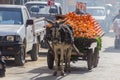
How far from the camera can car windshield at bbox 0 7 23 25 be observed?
58.5ft

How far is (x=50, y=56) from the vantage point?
1631 centimetres

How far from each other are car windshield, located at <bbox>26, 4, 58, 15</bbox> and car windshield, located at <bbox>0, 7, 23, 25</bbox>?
15.1ft

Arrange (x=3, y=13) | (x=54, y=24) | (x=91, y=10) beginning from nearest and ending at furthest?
(x=54, y=24), (x=3, y=13), (x=91, y=10)

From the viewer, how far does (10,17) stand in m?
18.0

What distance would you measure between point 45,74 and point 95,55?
2.55m

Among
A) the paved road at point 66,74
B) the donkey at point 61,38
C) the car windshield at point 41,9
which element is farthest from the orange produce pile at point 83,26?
the car windshield at point 41,9

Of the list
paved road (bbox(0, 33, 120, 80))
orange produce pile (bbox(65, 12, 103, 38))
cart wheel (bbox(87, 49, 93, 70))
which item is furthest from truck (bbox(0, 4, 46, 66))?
cart wheel (bbox(87, 49, 93, 70))

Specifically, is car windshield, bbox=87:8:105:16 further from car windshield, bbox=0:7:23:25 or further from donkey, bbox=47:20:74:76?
donkey, bbox=47:20:74:76

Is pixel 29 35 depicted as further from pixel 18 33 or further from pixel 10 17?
pixel 18 33

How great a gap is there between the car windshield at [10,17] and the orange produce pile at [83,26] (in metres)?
1.89

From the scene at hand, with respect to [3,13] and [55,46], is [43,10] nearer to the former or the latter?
[3,13]

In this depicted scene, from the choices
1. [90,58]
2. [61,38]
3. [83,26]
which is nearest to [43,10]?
[83,26]

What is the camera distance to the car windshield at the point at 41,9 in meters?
22.8

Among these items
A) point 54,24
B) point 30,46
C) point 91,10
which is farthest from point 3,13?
point 91,10
